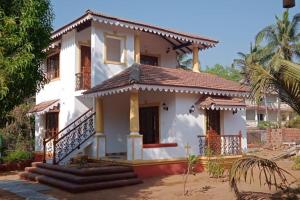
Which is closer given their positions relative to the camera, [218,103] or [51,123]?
[218,103]

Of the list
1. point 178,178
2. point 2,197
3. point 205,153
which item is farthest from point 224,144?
point 2,197

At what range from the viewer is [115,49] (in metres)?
19.5

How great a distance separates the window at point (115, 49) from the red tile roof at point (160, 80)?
1.08 metres

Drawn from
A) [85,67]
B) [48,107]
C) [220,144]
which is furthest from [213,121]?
[48,107]

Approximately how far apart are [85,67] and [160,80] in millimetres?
4622

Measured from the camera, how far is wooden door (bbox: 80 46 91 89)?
17.4 m

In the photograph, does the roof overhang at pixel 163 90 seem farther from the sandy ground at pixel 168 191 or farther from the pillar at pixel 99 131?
the sandy ground at pixel 168 191

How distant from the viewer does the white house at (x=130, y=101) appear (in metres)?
15.2

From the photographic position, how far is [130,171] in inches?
542

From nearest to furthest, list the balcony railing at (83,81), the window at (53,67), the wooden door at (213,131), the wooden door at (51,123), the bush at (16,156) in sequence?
the wooden door at (213,131) < the balcony railing at (83,81) < the bush at (16,156) < the wooden door at (51,123) < the window at (53,67)

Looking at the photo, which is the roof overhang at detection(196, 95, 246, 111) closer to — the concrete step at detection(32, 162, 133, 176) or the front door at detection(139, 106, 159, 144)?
the front door at detection(139, 106, 159, 144)

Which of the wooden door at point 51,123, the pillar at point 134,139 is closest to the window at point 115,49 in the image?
the pillar at point 134,139

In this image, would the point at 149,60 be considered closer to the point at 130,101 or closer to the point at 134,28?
the point at 134,28

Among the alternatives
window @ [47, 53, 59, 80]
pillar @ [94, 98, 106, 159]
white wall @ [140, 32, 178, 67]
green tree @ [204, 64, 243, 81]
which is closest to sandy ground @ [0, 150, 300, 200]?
pillar @ [94, 98, 106, 159]
